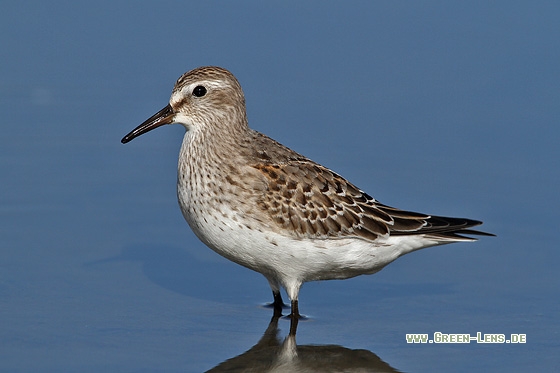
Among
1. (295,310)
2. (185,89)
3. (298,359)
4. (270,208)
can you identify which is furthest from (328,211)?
(185,89)

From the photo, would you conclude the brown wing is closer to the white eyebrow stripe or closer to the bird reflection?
the white eyebrow stripe

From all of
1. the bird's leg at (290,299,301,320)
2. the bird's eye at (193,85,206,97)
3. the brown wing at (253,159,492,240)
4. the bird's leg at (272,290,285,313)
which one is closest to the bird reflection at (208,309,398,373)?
the bird's leg at (290,299,301,320)

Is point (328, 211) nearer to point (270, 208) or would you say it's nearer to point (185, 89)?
point (270, 208)

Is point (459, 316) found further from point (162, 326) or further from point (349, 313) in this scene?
point (162, 326)

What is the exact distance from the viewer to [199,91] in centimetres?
1185

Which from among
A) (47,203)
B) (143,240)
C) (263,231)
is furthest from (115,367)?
(47,203)

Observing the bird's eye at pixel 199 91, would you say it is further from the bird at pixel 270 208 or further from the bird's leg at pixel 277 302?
the bird's leg at pixel 277 302

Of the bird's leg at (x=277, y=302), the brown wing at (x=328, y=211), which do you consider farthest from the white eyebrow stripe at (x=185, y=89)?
the bird's leg at (x=277, y=302)

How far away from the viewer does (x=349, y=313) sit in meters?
11.9

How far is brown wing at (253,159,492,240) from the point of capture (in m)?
11.6

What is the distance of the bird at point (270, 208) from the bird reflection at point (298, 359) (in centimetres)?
84

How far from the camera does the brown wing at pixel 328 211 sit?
11617mm

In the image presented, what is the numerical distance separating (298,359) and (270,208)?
5.16 feet

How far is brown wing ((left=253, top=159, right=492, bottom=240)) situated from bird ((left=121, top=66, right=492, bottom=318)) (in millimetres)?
10
